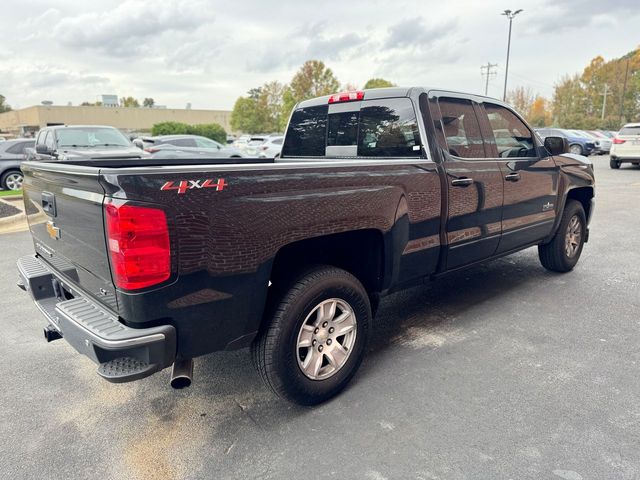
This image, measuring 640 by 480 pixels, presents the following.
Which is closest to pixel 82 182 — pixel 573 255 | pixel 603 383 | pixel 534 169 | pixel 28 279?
pixel 28 279

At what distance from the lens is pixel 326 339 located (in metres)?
2.89

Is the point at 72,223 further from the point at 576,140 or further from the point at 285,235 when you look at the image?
the point at 576,140

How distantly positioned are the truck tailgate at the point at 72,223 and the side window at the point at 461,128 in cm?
260

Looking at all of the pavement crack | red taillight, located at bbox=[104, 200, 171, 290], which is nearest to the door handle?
the pavement crack

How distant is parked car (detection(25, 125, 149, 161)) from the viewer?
10484 millimetres

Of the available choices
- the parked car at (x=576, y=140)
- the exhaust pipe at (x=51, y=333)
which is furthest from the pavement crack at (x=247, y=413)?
the parked car at (x=576, y=140)

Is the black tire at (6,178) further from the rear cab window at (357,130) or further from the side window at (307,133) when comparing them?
the rear cab window at (357,130)

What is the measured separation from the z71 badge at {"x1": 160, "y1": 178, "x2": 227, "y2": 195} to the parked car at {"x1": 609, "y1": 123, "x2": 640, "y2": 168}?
1923 cm

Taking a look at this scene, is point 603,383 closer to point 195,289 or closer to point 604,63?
point 195,289

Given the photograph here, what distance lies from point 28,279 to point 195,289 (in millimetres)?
1512

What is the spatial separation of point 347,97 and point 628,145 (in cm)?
1779

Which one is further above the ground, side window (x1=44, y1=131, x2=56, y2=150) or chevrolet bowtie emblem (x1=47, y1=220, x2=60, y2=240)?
side window (x1=44, y1=131, x2=56, y2=150)

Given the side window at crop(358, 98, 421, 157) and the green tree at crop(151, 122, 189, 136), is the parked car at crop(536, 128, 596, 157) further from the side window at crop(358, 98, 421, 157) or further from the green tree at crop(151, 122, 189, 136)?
the green tree at crop(151, 122, 189, 136)

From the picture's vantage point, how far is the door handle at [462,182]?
357 cm
